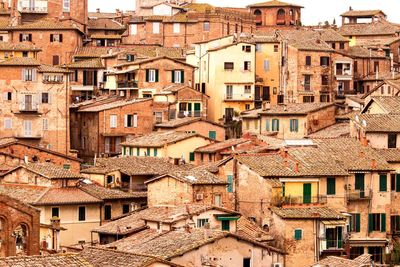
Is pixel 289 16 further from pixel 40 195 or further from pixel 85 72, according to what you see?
pixel 40 195

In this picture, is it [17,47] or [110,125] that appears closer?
[110,125]

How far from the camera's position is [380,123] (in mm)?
73500

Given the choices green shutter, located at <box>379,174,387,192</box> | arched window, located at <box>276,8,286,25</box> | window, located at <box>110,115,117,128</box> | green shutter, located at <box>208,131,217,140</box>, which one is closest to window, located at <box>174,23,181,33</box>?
arched window, located at <box>276,8,286,25</box>

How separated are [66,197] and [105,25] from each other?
166ft

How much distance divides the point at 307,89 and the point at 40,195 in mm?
33387

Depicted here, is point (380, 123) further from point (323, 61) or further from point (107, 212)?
point (323, 61)

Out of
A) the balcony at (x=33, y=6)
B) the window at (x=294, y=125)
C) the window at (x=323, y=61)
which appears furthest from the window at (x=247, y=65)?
the balcony at (x=33, y=6)

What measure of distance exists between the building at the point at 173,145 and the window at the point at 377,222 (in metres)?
14.2

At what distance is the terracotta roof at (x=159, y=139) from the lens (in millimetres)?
82188

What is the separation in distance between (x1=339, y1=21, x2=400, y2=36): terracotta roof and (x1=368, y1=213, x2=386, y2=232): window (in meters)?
50.1

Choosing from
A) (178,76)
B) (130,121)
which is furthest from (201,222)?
(178,76)

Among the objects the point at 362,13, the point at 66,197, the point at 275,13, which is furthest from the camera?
the point at 362,13

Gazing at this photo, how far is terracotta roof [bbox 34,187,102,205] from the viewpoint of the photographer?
225 ft

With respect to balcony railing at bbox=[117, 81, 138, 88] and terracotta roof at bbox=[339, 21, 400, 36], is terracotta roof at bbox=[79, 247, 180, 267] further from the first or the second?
terracotta roof at bbox=[339, 21, 400, 36]
